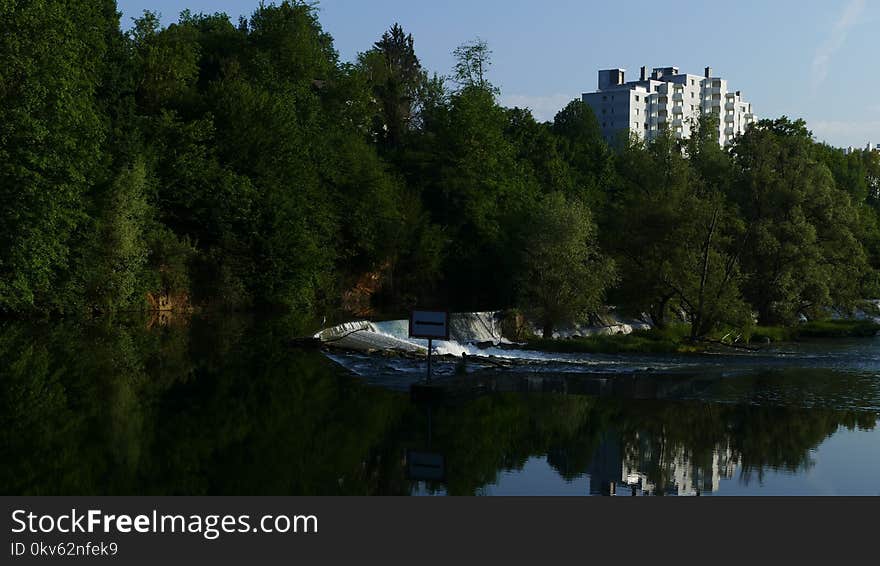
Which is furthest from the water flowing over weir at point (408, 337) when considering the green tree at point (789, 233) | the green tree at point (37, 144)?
the green tree at point (789, 233)

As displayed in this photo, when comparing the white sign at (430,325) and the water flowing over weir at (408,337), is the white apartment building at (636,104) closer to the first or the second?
the water flowing over weir at (408,337)

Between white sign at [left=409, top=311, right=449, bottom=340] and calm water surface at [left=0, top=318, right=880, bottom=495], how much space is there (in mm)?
1820

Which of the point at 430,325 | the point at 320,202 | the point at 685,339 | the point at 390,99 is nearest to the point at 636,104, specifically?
the point at 390,99

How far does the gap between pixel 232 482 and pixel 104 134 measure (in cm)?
3830

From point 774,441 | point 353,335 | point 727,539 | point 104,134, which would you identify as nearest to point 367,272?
point 104,134

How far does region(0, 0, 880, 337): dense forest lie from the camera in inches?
1747

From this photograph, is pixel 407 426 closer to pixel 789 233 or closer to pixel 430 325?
pixel 430 325

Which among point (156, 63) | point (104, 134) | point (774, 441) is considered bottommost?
point (774, 441)

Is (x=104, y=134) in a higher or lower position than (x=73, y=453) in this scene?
higher

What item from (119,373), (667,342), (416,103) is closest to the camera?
(119,373)

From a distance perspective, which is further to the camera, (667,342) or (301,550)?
(667,342)

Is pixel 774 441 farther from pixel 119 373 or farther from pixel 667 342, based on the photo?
pixel 667 342

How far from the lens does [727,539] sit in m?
11.9

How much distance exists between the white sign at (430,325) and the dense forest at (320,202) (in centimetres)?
2157
